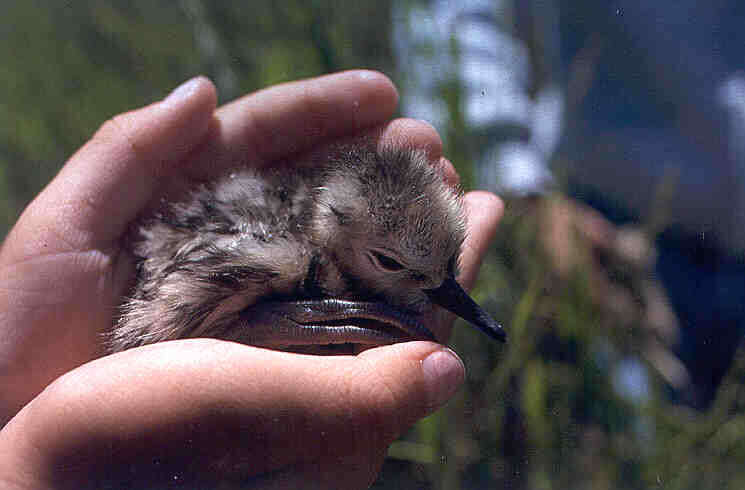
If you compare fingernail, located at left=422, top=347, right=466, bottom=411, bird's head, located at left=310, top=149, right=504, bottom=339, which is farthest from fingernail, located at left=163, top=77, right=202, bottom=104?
fingernail, located at left=422, top=347, right=466, bottom=411

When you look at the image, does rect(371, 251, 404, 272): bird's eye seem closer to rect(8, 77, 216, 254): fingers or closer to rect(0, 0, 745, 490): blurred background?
rect(0, 0, 745, 490): blurred background

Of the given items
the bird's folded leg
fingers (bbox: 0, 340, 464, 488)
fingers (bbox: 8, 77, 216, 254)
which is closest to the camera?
fingers (bbox: 0, 340, 464, 488)

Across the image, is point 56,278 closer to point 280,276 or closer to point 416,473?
point 280,276

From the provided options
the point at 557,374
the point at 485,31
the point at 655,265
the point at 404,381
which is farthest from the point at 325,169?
the point at 655,265

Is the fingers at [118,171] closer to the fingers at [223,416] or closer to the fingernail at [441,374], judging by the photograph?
the fingers at [223,416]

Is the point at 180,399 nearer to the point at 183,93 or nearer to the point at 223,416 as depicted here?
the point at 223,416

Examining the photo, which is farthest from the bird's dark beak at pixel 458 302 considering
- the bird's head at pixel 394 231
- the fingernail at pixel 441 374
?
the fingernail at pixel 441 374
